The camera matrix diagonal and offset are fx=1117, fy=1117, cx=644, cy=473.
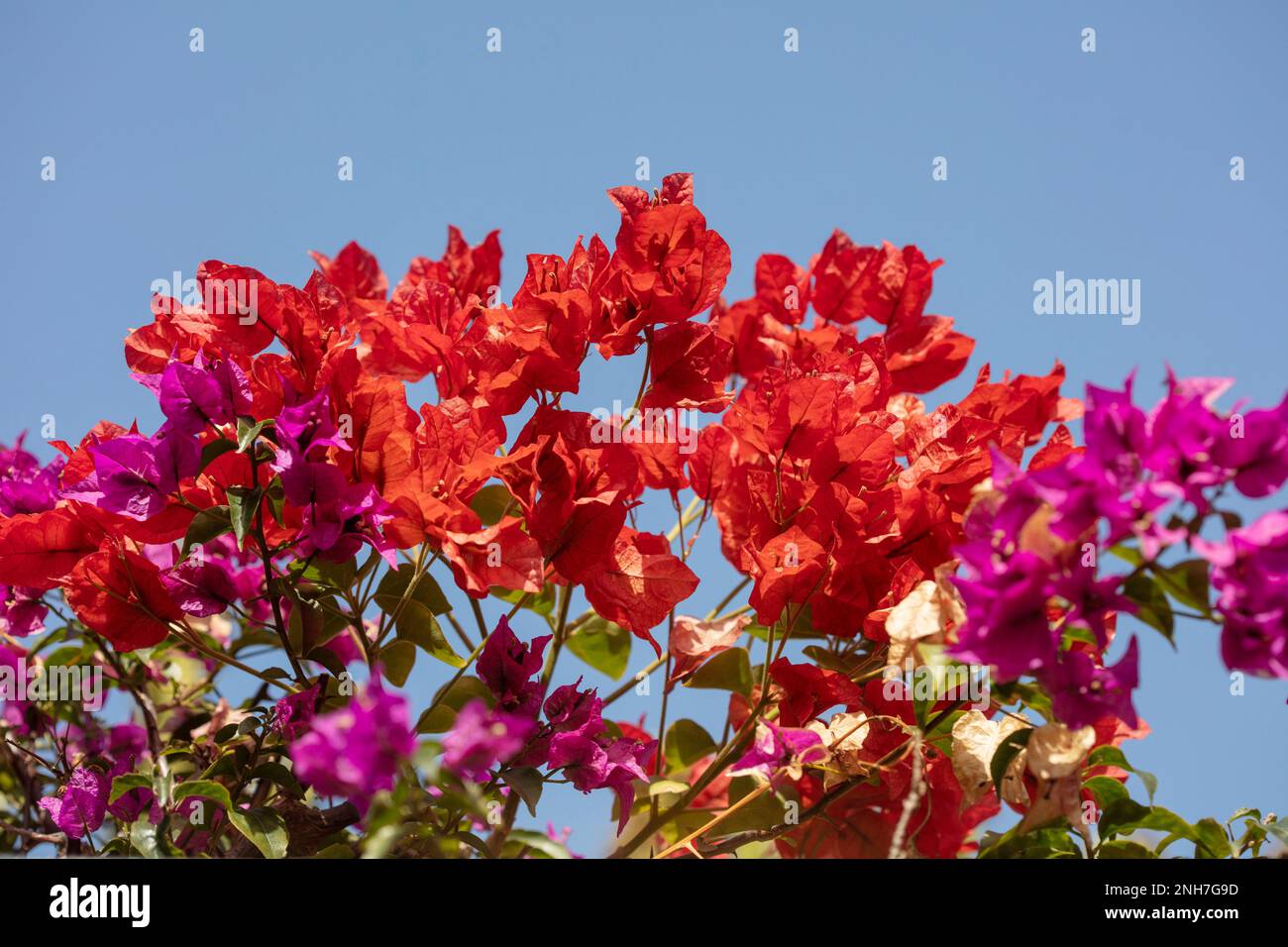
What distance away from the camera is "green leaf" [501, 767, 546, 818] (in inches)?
33.2

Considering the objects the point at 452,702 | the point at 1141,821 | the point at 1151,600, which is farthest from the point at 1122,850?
the point at 452,702

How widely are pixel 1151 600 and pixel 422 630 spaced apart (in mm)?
634

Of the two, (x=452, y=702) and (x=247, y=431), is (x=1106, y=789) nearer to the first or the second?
(x=452, y=702)

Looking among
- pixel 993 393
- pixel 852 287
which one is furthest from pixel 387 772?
pixel 852 287

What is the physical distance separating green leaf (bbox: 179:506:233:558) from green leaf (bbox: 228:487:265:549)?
3 cm

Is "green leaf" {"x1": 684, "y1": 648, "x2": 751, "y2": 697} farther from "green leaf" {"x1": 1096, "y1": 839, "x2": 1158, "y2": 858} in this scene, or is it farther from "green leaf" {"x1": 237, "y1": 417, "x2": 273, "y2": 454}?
"green leaf" {"x1": 237, "y1": 417, "x2": 273, "y2": 454}

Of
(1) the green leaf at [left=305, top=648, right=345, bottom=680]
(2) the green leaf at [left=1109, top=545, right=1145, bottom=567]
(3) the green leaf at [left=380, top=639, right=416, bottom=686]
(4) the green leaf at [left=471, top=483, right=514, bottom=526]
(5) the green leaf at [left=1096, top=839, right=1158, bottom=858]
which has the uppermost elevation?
(4) the green leaf at [left=471, top=483, right=514, bottom=526]

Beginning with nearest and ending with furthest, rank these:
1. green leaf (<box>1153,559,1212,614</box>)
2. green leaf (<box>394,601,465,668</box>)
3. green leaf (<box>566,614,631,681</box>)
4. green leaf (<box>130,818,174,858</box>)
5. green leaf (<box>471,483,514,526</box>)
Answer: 1. green leaf (<box>1153,559,1212,614</box>)
2. green leaf (<box>130,818,174,858</box>)
3. green leaf (<box>394,601,465,668</box>)
4. green leaf (<box>471,483,514,526</box>)
5. green leaf (<box>566,614,631,681</box>)

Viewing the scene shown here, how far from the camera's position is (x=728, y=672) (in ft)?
3.69

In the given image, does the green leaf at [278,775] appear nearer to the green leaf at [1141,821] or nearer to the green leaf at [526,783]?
the green leaf at [526,783]

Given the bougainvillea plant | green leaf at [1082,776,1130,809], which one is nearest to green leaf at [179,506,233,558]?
the bougainvillea plant

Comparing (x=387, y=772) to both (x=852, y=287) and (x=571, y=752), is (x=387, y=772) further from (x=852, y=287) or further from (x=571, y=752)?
(x=852, y=287)

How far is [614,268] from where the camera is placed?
40.3 inches

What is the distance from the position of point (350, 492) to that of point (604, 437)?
0.75ft
